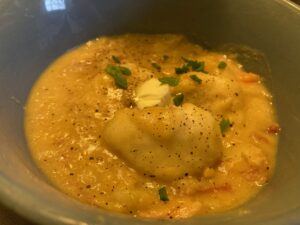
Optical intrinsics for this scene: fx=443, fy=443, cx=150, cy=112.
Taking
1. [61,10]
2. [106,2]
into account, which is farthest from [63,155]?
[106,2]

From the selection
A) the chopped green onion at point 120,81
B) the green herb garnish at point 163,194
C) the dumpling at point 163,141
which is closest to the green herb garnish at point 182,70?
the chopped green onion at point 120,81

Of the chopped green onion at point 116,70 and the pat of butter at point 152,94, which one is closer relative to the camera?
the pat of butter at point 152,94

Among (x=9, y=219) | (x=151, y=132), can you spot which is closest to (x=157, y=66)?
(x=151, y=132)

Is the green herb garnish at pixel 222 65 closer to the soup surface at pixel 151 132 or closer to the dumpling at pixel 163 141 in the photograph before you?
the soup surface at pixel 151 132

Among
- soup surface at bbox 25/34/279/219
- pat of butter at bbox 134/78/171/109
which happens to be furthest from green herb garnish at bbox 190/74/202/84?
pat of butter at bbox 134/78/171/109

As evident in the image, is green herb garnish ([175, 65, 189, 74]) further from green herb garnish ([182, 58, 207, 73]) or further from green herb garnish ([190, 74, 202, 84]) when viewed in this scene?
green herb garnish ([190, 74, 202, 84])

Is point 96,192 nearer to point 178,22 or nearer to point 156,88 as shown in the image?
point 156,88
